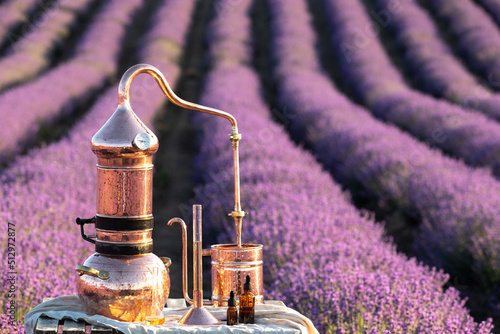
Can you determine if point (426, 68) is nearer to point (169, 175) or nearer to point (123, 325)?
point (169, 175)

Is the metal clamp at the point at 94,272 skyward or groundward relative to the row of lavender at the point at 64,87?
skyward

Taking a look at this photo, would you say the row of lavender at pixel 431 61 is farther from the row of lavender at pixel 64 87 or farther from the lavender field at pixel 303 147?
the row of lavender at pixel 64 87

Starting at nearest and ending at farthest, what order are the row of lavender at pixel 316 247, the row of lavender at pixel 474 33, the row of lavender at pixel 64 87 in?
the row of lavender at pixel 316 247
the row of lavender at pixel 64 87
the row of lavender at pixel 474 33

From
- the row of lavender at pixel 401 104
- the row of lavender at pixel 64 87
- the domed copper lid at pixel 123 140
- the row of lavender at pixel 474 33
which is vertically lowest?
the row of lavender at pixel 64 87

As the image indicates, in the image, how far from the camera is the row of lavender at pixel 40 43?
12.1 m

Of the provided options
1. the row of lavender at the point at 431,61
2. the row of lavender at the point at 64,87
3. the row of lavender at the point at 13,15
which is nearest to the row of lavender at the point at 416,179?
the row of lavender at the point at 431,61

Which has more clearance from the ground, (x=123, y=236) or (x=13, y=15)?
(x=123, y=236)

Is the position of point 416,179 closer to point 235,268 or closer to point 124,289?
point 235,268

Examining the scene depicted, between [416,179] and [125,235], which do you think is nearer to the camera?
[125,235]

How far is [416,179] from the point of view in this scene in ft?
17.9

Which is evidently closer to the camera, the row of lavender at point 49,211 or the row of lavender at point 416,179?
the row of lavender at point 49,211

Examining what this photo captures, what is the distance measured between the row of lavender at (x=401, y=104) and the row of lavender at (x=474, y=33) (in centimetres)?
124

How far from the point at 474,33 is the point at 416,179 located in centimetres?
988

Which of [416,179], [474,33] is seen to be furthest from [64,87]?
[474,33]
